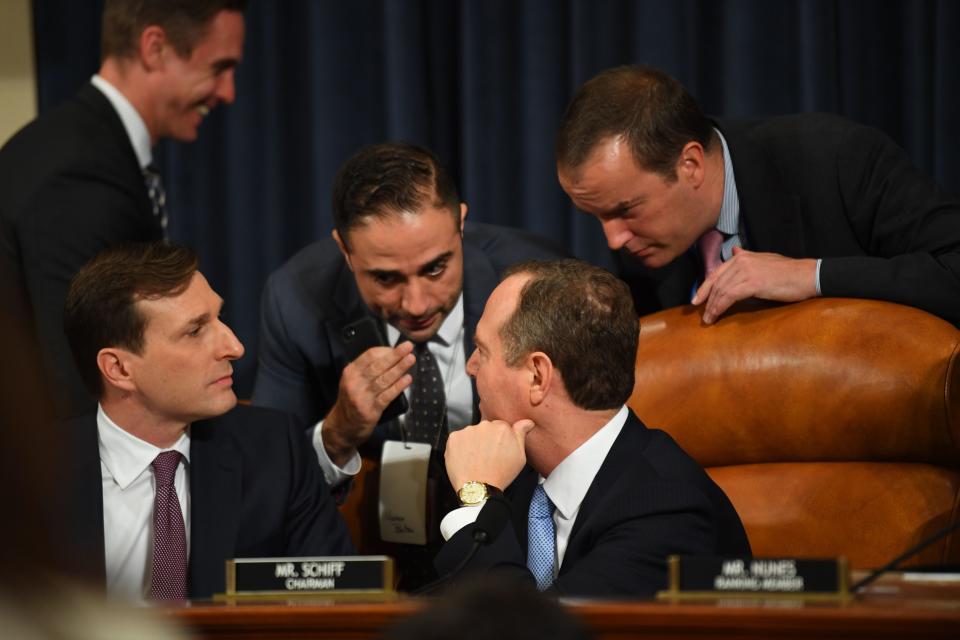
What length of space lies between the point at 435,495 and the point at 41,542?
2251mm

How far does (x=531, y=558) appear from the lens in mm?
2252

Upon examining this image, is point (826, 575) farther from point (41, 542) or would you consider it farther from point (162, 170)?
point (162, 170)

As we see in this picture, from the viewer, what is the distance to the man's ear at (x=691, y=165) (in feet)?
9.32

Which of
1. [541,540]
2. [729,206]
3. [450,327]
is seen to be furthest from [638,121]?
[541,540]

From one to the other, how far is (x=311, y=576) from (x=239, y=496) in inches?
34.4

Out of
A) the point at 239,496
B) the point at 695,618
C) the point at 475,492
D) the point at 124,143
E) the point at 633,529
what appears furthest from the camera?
the point at 124,143

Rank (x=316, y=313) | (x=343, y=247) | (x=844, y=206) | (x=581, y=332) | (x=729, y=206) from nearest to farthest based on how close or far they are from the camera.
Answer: (x=581, y=332), (x=844, y=206), (x=729, y=206), (x=343, y=247), (x=316, y=313)

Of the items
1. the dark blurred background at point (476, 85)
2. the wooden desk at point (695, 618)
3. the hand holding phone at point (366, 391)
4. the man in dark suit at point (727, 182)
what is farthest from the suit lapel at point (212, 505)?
the dark blurred background at point (476, 85)

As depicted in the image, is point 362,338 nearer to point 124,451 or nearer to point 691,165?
point 124,451

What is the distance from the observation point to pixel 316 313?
3.14 metres

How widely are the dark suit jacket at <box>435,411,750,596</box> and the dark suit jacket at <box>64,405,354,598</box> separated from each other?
0.58 m

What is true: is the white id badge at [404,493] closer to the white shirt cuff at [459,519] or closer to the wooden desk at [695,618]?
the white shirt cuff at [459,519]

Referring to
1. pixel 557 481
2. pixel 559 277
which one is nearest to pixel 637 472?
pixel 557 481

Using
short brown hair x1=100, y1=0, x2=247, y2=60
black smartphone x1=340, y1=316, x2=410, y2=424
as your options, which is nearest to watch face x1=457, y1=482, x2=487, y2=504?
black smartphone x1=340, y1=316, x2=410, y2=424
